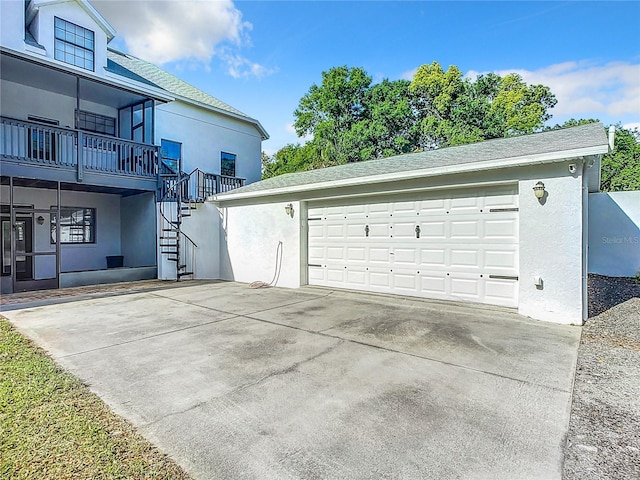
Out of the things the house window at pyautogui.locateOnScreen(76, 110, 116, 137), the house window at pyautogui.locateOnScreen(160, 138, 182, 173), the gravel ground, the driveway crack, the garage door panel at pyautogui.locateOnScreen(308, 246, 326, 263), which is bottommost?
the gravel ground

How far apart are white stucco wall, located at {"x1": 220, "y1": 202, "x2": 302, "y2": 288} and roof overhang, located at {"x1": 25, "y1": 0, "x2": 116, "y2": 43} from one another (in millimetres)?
7275

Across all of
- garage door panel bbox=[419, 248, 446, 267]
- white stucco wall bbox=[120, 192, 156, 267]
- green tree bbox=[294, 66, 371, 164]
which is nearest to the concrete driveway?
garage door panel bbox=[419, 248, 446, 267]

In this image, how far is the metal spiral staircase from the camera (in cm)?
1064

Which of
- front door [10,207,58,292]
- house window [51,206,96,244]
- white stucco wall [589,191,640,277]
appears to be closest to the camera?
white stucco wall [589,191,640,277]

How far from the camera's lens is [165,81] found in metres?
14.8

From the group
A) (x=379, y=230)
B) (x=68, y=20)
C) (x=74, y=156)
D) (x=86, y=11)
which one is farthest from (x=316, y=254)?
(x=86, y=11)

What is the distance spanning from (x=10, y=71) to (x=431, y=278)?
1269 centimetres

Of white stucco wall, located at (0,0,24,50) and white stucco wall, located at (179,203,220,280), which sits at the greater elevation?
white stucco wall, located at (0,0,24,50)

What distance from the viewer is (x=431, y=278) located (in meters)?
7.08

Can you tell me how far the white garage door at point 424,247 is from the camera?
622cm

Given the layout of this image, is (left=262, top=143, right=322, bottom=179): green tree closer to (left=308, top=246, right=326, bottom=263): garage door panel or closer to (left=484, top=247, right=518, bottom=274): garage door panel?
(left=308, top=246, right=326, bottom=263): garage door panel

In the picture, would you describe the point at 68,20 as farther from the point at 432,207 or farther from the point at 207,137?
the point at 432,207

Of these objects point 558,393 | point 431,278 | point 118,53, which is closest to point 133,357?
point 558,393

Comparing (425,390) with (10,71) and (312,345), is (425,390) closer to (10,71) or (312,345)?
(312,345)
